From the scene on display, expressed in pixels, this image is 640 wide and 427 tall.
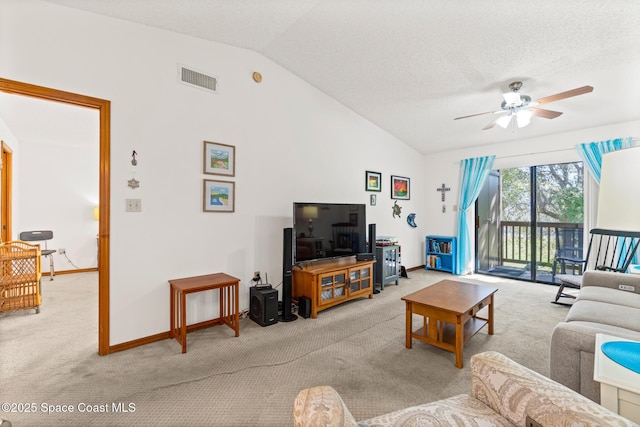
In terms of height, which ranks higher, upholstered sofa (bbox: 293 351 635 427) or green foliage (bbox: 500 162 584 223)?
green foliage (bbox: 500 162 584 223)

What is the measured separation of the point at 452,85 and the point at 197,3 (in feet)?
9.42

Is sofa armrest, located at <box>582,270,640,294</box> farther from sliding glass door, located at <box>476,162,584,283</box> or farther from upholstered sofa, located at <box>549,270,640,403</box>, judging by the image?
sliding glass door, located at <box>476,162,584,283</box>

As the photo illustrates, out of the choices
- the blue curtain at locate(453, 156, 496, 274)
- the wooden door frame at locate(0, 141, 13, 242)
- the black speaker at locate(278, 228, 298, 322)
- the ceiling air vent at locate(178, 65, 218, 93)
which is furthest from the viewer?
the blue curtain at locate(453, 156, 496, 274)

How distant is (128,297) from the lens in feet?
8.20

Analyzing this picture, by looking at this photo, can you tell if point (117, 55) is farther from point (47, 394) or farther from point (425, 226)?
point (425, 226)

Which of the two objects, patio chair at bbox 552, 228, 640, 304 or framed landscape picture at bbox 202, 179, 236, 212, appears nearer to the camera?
framed landscape picture at bbox 202, 179, 236, 212

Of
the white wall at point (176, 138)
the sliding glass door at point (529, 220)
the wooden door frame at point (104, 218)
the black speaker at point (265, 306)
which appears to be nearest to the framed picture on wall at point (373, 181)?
the white wall at point (176, 138)

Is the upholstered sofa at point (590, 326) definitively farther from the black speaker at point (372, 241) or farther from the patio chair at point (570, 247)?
the black speaker at point (372, 241)

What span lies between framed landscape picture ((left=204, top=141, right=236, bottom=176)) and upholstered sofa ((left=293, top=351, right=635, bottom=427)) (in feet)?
8.36

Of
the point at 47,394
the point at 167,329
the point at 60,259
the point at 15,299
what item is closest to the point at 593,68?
the point at 167,329

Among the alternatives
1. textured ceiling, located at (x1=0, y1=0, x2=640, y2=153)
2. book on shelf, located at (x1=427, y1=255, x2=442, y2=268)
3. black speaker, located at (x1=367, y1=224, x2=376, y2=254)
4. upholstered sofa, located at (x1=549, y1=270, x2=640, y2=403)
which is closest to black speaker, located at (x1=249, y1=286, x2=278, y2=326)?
black speaker, located at (x1=367, y1=224, x2=376, y2=254)

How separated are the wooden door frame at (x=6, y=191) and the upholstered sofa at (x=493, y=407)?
18.0 ft

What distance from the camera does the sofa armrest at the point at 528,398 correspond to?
2.93ft

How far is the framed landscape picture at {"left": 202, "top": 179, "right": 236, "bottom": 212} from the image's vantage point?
116 inches
